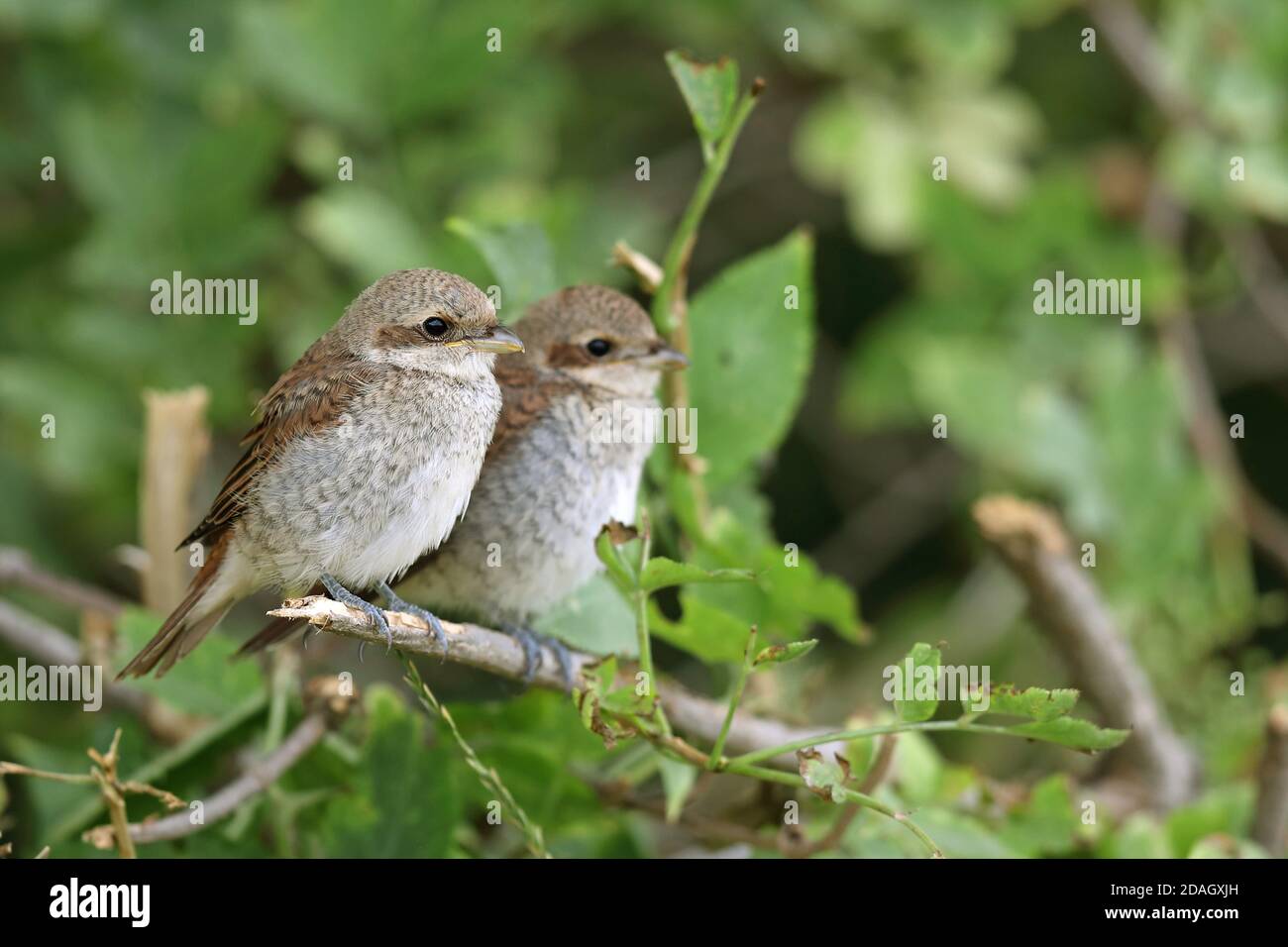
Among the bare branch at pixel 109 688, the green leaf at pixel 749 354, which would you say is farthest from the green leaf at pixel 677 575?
the bare branch at pixel 109 688

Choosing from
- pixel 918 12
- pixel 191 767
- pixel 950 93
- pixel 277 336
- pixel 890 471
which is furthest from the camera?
pixel 890 471

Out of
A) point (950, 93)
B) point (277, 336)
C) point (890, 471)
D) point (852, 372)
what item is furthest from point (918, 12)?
point (277, 336)

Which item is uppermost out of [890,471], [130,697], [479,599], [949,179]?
[949,179]

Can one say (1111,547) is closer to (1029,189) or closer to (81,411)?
(1029,189)

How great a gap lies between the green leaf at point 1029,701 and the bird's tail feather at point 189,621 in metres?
1.11

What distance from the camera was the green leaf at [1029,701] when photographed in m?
1.93

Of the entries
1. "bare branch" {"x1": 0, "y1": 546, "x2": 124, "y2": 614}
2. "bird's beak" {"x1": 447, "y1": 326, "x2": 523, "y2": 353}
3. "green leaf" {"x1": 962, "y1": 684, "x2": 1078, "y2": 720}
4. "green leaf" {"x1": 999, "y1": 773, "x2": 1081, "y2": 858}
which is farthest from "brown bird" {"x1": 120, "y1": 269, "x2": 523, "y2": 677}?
"green leaf" {"x1": 999, "y1": 773, "x2": 1081, "y2": 858}

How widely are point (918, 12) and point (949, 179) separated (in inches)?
20.9

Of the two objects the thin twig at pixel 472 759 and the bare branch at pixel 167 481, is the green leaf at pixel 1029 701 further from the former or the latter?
the bare branch at pixel 167 481

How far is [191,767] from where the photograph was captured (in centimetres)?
284

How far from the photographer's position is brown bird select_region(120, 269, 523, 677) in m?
2.04

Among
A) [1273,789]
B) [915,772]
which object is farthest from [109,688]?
[1273,789]

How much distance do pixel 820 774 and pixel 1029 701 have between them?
0.96 feet
